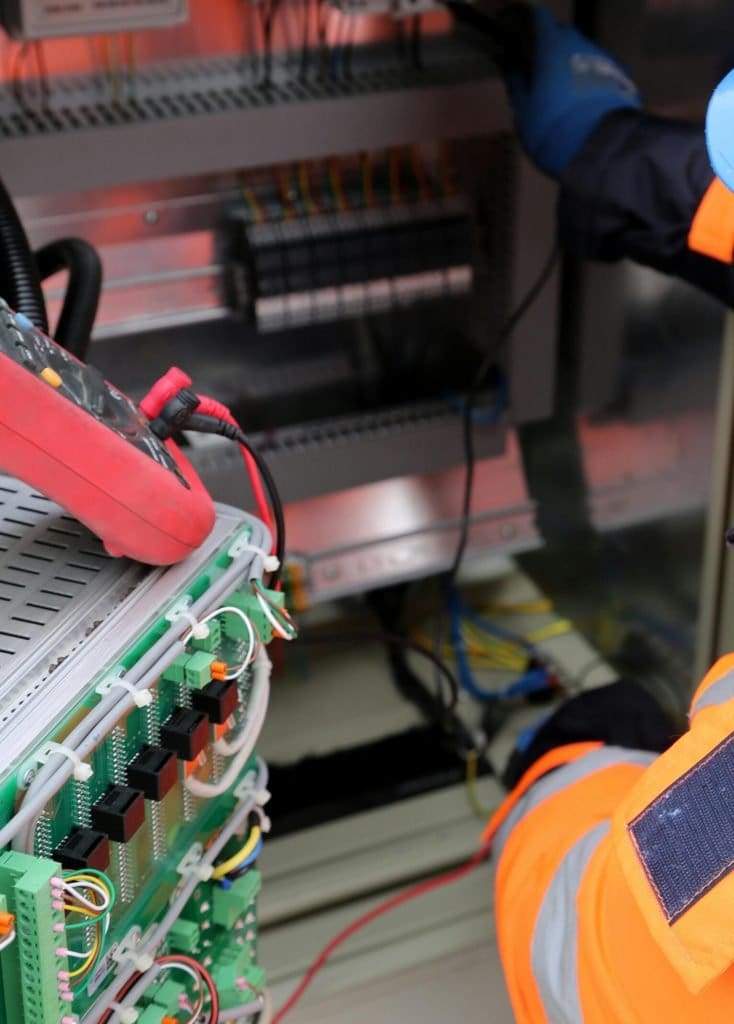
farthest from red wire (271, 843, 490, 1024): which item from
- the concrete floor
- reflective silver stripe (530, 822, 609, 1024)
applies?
reflective silver stripe (530, 822, 609, 1024)

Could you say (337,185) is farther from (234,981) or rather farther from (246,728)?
(234,981)

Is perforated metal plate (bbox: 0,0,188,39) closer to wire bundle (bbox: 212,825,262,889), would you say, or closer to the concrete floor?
wire bundle (bbox: 212,825,262,889)

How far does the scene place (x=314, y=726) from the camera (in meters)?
2.07

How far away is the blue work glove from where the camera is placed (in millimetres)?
1524

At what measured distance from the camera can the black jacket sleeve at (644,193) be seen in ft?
4.49

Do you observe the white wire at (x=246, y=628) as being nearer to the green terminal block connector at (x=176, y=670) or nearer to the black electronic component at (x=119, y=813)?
the green terminal block connector at (x=176, y=670)

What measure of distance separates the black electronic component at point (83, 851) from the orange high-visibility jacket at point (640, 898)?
0.40 m

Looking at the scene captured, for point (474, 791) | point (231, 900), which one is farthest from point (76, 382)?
point (474, 791)

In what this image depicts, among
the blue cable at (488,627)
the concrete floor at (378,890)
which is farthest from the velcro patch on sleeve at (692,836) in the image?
the blue cable at (488,627)

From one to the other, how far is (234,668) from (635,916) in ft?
1.29

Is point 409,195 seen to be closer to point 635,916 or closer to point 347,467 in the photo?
point 347,467

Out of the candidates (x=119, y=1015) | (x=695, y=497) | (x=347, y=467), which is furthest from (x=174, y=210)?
(x=119, y=1015)

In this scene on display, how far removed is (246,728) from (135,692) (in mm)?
194

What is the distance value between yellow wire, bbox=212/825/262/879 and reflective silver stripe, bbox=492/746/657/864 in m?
0.36
